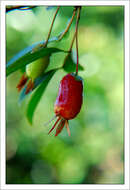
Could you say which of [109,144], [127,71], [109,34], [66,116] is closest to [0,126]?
[66,116]

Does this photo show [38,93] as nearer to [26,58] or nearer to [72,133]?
[26,58]

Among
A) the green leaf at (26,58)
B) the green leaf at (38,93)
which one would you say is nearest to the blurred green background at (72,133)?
the green leaf at (38,93)

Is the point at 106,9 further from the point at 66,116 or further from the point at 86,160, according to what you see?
the point at 66,116

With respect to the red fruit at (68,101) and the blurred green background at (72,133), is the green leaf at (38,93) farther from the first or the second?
the blurred green background at (72,133)

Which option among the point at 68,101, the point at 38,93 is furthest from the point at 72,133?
the point at 68,101

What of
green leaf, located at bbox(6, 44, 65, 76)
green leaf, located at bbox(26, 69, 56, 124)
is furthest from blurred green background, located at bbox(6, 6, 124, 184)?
green leaf, located at bbox(6, 44, 65, 76)
